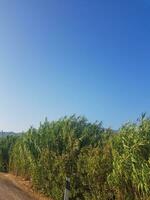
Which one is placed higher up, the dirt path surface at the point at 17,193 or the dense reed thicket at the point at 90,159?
the dense reed thicket at the point at 90,159

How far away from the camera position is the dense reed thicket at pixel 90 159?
36.7 feet

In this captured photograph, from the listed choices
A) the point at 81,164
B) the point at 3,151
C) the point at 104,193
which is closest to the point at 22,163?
the point at 3,151

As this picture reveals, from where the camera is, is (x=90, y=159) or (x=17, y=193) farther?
(x=17, y=193)

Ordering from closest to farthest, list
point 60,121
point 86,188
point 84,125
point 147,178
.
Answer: point 147,178 → point 86,188 → point 84,125 → point 60,121

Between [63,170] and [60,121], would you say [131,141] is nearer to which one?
[63,170]

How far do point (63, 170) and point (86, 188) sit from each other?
5.53 feet

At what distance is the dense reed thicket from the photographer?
11.2 meters

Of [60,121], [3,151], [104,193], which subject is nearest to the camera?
[104,193]

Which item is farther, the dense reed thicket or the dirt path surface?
the dirt path surface

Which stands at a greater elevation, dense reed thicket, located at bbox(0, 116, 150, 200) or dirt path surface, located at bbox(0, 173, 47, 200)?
dense reed thicket, located at bbox(0, 116, 150, 200)

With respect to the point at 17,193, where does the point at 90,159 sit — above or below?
above

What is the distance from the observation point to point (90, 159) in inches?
550

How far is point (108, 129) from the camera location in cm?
1694

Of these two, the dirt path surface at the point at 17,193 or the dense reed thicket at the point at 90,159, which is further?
the dirt path surface at the point at 17,193
